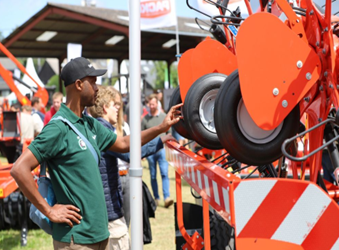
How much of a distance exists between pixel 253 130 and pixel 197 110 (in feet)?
2.73

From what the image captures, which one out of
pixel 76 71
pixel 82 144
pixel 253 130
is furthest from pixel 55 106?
pixel 253 130

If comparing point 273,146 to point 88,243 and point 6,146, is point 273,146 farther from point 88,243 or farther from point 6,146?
point 6,146

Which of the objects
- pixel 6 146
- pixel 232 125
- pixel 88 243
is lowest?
pixel 6 146

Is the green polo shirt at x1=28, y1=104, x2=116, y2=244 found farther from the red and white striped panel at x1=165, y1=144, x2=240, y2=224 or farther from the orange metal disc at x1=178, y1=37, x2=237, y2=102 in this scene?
the orange metal disc at x1=178, y1=37, x2=237, y2=102

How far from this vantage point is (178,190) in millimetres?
3732

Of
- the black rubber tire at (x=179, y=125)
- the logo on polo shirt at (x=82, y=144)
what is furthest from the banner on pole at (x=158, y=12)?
the logo on polo shirt at (x=82, y=144)

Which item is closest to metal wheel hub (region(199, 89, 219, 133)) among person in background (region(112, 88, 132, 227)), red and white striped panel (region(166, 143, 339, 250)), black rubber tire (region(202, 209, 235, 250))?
black rubber tire (region(202, 209, 235, 250))

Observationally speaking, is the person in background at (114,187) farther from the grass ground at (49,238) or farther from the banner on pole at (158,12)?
the banner on pole at (158,12)

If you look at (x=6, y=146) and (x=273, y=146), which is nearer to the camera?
(x=273, y=146)

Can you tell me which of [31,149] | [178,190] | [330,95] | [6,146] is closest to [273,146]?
[330,95]

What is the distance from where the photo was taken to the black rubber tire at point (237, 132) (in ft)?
9.20

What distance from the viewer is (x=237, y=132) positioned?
2.81 metres

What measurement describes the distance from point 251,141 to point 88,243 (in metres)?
1.12

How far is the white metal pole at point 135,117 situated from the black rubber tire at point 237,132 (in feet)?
1.82
